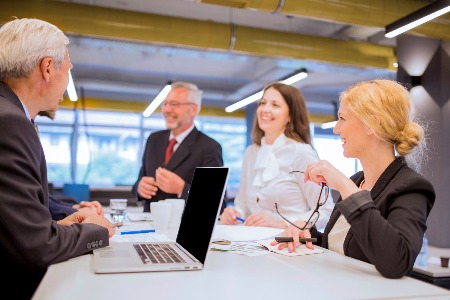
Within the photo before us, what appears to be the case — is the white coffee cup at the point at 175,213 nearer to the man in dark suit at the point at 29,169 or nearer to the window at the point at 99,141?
the man in dark suit at the point at 29,169

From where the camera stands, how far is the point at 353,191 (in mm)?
1394

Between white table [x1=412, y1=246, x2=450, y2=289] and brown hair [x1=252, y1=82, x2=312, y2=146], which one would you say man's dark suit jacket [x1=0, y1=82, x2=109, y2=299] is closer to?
brown hair [x1=252, y1=82, x2=312, y2=146]

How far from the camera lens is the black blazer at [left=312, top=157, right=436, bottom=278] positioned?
125 centimetres

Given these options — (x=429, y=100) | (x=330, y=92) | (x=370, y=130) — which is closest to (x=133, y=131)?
(x=330, y=92)

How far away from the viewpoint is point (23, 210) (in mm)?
1177

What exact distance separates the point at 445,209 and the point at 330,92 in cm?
782

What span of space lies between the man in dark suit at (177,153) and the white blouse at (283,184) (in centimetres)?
48

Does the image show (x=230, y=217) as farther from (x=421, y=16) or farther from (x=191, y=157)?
(x=421, y=16)

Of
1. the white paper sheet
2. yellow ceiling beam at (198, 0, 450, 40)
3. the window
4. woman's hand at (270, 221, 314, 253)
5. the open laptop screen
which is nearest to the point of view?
the open laptop screen

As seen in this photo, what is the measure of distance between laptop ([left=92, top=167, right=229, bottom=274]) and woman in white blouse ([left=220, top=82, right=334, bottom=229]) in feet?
3.63

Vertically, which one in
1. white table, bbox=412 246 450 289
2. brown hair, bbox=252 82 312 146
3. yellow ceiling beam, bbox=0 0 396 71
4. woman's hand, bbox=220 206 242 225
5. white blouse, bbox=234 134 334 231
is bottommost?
white table, bbox=412 246 450 289

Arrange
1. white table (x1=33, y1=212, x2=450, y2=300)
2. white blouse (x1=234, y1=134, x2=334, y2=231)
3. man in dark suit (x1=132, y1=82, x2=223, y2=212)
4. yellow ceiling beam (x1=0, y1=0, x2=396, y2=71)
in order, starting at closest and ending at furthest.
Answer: white table (x1=33, y1=212, x2=450, y2=300)
white blouse (x1=234, y1=134, x2=334, y2=231)
man in dark suit (x1=132, y1=82, x2=223, y2=212)
yellow ceiling beam (x1=0, y1=0, x2=396, y2=71)

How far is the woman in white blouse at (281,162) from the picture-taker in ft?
8.71

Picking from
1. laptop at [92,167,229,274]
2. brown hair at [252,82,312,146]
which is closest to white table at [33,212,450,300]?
laptop at [92,167,229,274]
